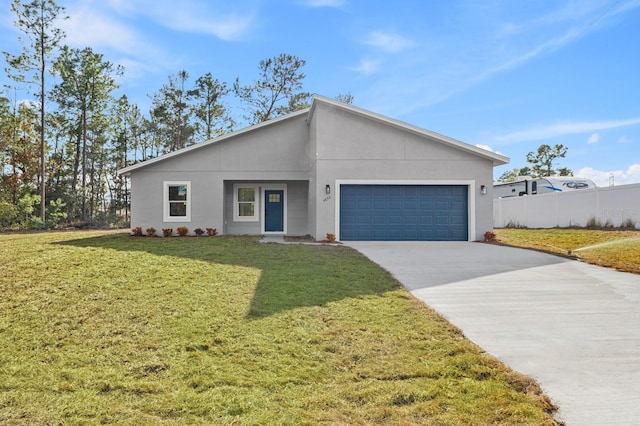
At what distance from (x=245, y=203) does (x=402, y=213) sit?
271 inches

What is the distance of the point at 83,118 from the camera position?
28656 mm

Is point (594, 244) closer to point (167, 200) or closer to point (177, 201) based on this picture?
point (177, 201)

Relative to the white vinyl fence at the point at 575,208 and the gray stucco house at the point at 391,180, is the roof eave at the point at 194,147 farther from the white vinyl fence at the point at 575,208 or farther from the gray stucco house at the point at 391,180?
the white vinyl fence at the point at 575,208

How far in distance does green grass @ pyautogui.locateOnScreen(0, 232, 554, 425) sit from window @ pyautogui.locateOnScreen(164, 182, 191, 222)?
899 centimetres

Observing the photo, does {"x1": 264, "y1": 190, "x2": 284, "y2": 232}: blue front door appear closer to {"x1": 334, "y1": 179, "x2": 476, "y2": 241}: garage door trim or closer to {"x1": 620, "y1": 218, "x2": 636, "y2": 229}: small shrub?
{"x1": 334, "y1": 179, "x2": 476, "y2": 241}: garage door trim

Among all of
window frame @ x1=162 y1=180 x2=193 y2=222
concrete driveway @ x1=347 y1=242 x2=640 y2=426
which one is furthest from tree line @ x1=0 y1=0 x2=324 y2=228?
concrete driveway @ x1=347 y1=242 x2=640 y2=426

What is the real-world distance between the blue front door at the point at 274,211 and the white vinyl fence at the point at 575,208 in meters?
12.4

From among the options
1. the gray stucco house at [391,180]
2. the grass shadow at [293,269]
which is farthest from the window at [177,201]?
the gray stucco house at [391,180]

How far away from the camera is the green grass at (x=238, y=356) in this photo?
3137mm

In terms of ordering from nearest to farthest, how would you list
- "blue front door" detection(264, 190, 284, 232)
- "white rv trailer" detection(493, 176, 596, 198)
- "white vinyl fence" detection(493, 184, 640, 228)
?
"white vinyl fence" detection(493, 184, 640, 228) < "blue front door" detection(264, 190, 284, 232) < "white rv trailer" detection(493, 176, 596, 198)

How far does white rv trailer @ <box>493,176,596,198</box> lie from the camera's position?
2305 cm

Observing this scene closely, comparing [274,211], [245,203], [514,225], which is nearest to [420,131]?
[274,211]

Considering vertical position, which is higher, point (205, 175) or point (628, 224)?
point (205, 175)

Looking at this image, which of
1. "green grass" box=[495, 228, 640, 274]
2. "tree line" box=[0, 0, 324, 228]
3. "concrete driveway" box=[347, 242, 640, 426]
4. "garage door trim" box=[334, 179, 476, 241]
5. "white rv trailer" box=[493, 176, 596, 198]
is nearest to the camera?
"concrete driveway" box=[347, 242, 640, 426]
